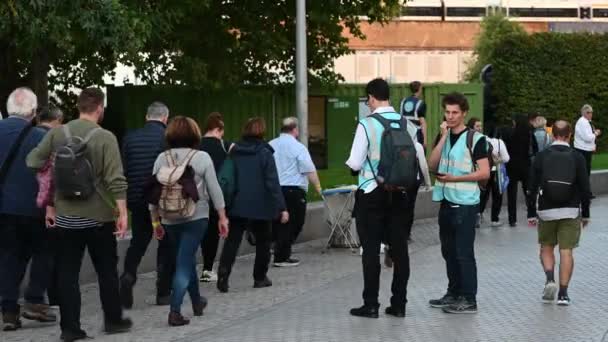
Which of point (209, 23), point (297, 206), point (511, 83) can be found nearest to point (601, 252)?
point (297, 206)

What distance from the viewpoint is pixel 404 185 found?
1013 centimetres

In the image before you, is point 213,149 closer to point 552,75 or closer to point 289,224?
point 289,224

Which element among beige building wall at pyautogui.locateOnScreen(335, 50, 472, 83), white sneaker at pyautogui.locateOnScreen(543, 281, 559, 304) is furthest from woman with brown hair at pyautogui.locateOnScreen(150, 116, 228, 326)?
beige building wall at pyautogui.locateOnScreen(335, 50, 472, 83)

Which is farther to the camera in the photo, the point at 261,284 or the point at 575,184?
the point at 261,284

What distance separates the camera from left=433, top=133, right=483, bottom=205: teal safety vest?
421 inches

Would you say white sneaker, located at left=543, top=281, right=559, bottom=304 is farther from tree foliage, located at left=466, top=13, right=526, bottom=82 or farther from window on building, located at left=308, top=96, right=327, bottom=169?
tree foliage, located at left=466, top=13, right=526, bottom=82

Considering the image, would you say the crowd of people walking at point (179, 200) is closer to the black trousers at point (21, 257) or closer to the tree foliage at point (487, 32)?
the black trousers at point (21, 257)

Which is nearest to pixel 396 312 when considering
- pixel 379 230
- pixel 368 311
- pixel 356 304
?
pixel 368 311

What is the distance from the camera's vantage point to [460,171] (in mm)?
10719

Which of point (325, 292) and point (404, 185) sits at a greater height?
point (404, 185)

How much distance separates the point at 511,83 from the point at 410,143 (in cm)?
2479

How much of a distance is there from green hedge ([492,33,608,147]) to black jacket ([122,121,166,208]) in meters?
23.4

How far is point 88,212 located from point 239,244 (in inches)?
130

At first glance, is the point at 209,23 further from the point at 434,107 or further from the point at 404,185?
the point at 404,185
